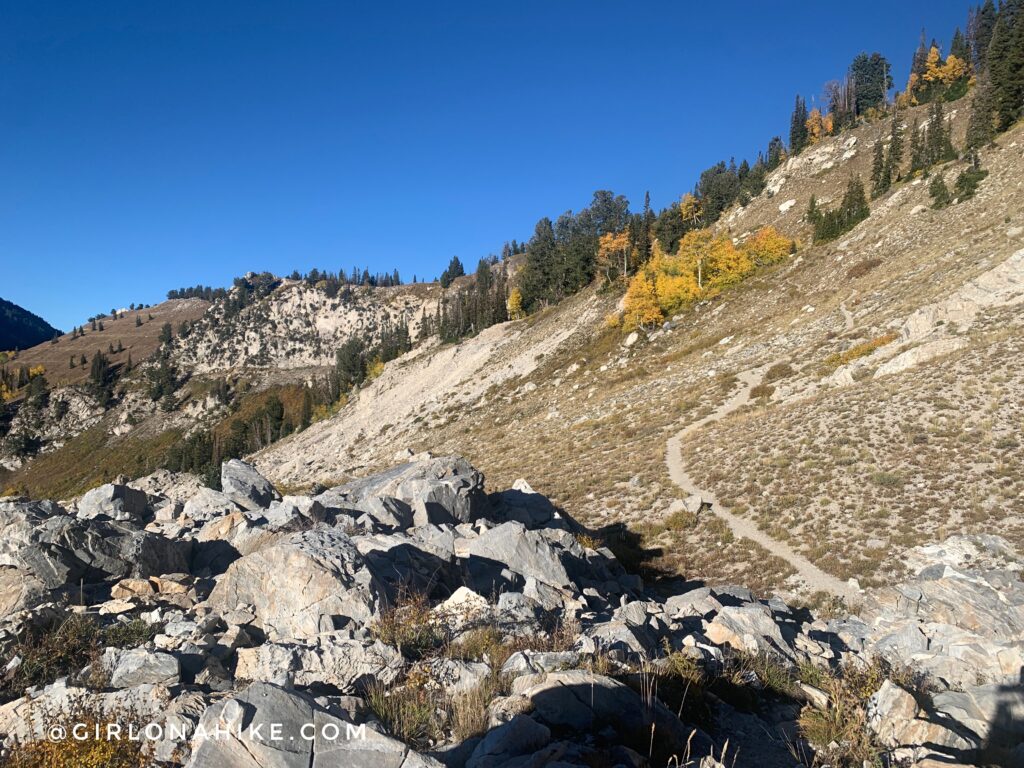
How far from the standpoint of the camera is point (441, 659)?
725 cm

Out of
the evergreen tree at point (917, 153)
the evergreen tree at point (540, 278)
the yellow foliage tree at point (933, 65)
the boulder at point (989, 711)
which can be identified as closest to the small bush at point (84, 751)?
the boulder at point (989, 711)

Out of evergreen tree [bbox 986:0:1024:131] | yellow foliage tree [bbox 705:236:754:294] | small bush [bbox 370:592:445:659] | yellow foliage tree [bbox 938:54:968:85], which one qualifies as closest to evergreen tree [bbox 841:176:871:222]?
yellow foliage tree [bbox 705:236:754:294]

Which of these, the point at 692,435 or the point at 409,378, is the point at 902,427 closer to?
the point at 692,435

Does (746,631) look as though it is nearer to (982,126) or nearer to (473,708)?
(473,708)

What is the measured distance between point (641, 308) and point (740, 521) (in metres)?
53.7

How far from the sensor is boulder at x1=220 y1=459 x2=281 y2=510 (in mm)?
18023

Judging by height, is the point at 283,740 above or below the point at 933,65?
below

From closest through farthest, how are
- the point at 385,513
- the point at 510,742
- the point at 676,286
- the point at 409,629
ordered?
the point at 510,742, the point at 409,629, the point at 385,513, the point at 676,286

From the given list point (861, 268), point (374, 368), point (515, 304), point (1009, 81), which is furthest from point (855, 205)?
point (374, 368)

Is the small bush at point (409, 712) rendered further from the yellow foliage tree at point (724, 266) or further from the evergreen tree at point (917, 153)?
the evergreen tree at point (917, 153)

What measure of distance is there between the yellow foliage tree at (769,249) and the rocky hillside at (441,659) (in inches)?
2885

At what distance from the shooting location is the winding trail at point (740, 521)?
53.7 feet

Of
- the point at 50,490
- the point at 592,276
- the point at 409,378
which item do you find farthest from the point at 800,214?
the point at 50,490

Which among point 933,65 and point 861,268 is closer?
point 861,268
